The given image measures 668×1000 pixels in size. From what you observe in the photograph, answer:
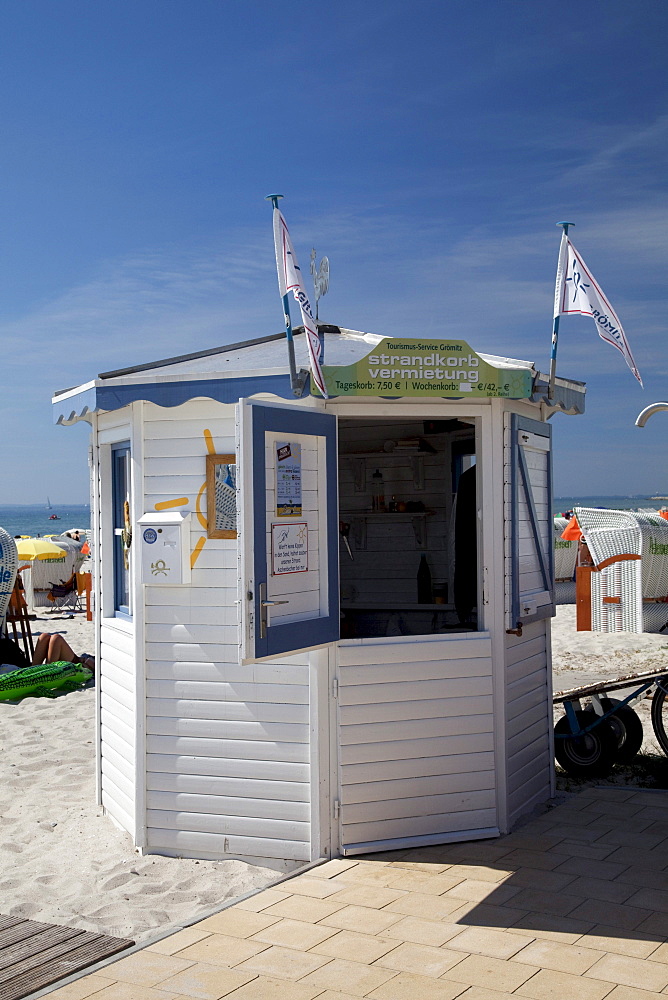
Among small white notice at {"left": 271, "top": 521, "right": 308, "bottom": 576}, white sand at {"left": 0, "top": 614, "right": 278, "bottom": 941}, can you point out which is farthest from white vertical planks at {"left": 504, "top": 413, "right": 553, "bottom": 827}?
white sand at {"left": 0, "top": 614, "right": 278, "bottom": 941}

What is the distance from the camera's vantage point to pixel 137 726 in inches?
226

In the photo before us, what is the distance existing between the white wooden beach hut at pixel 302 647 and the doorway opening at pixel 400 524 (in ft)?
7.55

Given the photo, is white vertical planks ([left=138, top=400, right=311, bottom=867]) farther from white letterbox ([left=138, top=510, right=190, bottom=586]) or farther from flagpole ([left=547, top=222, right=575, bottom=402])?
flagpole ([left=547, top=222, right=575, bottom=402])

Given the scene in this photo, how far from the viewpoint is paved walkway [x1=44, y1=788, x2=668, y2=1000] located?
391 cm

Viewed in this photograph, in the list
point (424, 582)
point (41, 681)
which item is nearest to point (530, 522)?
point (424, 582)

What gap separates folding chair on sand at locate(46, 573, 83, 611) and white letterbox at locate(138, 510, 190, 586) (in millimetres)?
16389

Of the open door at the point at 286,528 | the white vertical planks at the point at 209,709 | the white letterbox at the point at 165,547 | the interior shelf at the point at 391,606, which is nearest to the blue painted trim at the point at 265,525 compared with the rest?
the open door at the point at 286,528

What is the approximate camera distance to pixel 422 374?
17.7ft

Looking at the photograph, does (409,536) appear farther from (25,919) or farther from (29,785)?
(25,919)

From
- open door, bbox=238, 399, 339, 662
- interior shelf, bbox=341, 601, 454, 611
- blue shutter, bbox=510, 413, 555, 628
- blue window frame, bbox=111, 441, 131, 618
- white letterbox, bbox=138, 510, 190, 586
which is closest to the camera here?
open door, bbox=238, 399, 339, 662

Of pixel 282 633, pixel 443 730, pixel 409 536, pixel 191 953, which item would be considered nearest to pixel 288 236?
pixel 282 633

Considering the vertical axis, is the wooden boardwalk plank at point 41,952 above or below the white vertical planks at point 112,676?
below

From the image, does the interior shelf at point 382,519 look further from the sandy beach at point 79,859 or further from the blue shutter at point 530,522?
the sandy beach at point 79,859

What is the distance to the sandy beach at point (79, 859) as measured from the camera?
4.91 m
